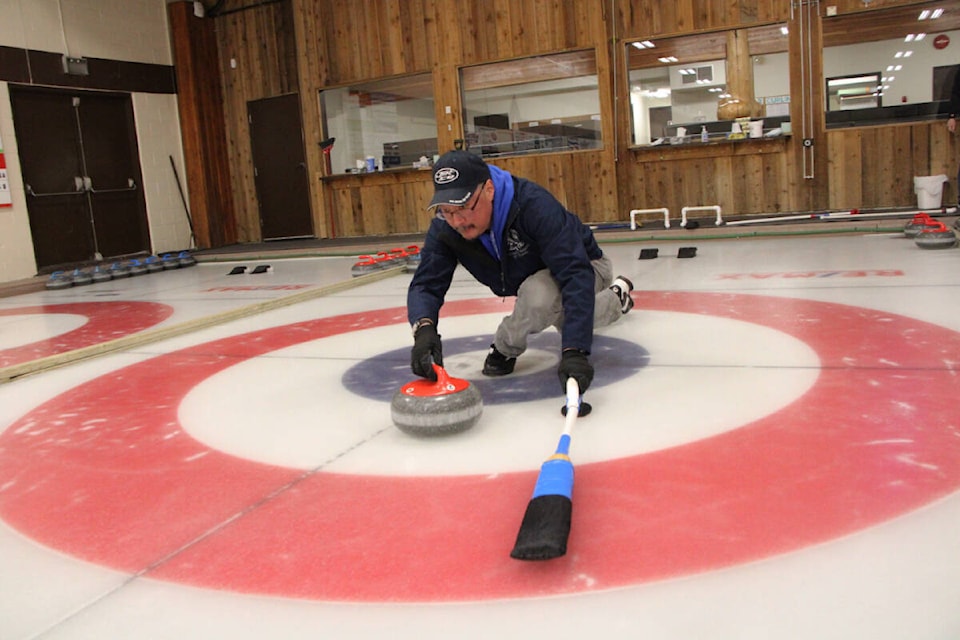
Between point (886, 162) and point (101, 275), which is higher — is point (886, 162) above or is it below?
above

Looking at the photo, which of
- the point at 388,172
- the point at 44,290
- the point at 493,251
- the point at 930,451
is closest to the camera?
the point at 930,451

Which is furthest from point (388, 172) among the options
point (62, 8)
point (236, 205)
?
point (62, 8)

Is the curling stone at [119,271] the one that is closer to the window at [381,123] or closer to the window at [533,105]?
the window at [381,123]

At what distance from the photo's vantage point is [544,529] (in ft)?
4.99

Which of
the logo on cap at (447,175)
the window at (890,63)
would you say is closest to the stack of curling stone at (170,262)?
the logo on cap at (447,175)

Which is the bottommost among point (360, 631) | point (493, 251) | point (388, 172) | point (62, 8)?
point (360, 631)

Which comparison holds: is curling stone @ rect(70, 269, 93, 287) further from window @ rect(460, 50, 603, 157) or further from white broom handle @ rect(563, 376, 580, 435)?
white broom handle @ rect(563, 376, 580, 435)

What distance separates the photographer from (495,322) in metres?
4.15

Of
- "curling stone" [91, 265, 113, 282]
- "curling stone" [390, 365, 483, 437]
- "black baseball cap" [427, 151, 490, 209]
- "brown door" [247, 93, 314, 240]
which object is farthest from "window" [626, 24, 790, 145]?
"curling stone" [390, 365, 483, 437]

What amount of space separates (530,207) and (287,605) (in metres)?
1.61

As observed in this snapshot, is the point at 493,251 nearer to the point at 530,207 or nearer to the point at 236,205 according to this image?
the point at 530,207

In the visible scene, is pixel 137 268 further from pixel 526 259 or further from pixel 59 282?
pixel 526 259

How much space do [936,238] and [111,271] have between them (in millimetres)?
8074

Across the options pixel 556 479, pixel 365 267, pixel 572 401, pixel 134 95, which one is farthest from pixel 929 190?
pixel 134 95
